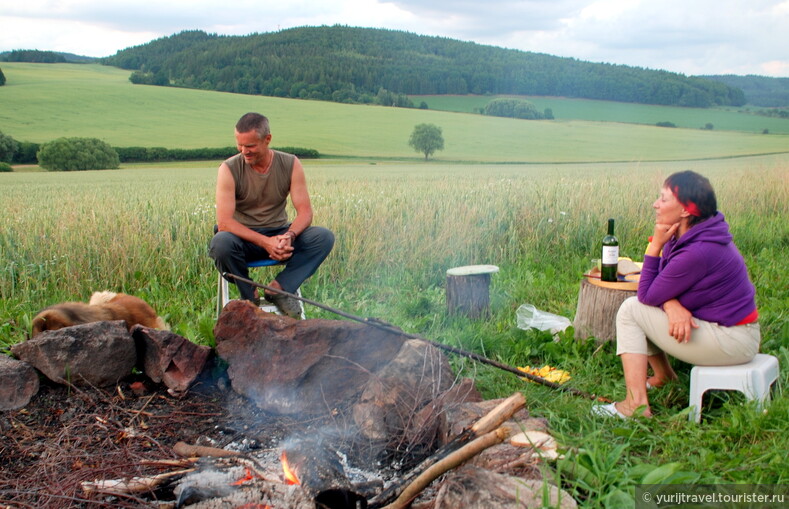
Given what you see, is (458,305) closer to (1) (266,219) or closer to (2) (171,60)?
(1) (266,219)

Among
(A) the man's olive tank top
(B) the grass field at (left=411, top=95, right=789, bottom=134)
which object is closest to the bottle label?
(A) the man's olive tank top

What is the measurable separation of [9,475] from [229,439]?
0.93 metres

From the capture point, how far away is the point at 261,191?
482cm

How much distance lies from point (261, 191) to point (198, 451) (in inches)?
102

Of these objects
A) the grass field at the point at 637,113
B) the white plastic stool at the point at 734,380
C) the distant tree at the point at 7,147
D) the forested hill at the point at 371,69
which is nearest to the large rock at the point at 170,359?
the white plastic stool at the point at 734,380

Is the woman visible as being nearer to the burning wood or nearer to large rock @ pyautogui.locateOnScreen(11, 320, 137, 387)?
the burning wood

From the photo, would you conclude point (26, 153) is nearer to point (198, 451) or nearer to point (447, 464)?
point (198, 451)

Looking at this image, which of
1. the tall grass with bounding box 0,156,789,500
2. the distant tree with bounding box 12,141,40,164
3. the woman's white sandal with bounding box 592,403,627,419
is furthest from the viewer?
the distant tree with bounding box 12,141,40,164

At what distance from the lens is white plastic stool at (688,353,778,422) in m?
2.91

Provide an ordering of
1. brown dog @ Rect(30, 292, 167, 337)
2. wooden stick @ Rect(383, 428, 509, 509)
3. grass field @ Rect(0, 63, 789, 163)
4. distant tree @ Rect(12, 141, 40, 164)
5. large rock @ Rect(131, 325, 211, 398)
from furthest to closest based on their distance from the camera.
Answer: grass field @ Rect(0, 63, 789, 163)
distant tree @ Rect(12, 141, 40, 164)
brown dog @ Rect(30, 292, 167, 337)
large rock @ Rect(131, 325, 211, 398)
wooden stick @ Rect(383, 428, 509, 509)

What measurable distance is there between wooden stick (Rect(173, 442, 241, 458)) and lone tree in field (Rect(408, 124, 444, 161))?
68.6 ft

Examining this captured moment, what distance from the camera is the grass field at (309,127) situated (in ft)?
63.5

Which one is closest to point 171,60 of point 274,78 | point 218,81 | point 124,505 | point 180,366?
point 218,81

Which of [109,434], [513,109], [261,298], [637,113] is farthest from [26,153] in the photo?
[637,113]
